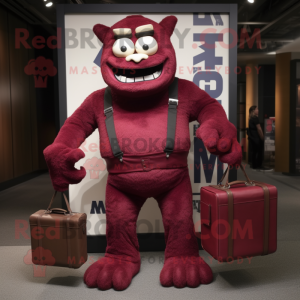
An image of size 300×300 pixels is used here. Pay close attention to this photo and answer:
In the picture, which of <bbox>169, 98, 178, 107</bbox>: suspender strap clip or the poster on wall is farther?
the poster on wall

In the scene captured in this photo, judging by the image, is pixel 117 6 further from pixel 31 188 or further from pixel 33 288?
pixel 31 188

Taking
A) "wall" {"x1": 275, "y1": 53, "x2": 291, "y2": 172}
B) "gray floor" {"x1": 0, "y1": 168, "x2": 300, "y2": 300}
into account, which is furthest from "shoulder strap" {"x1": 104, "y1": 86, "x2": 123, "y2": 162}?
"wall" {"x1": 275, "y1": 53, "x2": 291, "y2": 172}

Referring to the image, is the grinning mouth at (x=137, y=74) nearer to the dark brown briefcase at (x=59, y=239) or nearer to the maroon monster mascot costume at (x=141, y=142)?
the maroon monster mascot costume at (x=141, y=142)

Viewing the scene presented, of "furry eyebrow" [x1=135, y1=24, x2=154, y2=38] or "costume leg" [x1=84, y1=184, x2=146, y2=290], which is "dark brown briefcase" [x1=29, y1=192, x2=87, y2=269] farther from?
"furry eyebrow" [x1=135, y1=24, x2=154, y2=38]

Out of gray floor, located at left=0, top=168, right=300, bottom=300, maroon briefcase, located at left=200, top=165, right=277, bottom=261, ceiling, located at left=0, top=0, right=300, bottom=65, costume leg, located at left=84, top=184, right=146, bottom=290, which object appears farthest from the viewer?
ceiling, located at left=0, top=0, right=300, bottom=65

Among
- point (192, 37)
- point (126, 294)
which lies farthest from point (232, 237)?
point (192, 37)

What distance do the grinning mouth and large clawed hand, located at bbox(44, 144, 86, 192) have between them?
0.50m

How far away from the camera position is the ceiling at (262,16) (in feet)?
16.5

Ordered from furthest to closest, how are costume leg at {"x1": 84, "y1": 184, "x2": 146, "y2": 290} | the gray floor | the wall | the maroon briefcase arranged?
the wall
costume leg at {"x1": 84, "y1": 184, "x2": 146, "y2": 290}
the gray floor
the maroon briefcase

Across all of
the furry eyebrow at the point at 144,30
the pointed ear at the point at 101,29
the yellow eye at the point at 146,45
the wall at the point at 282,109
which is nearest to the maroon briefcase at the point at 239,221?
the yellow eye at the point at 146,45

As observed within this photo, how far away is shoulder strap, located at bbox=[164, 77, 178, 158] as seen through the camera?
1862 millimetres

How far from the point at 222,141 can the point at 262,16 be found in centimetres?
466

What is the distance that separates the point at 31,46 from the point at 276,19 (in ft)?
15.9

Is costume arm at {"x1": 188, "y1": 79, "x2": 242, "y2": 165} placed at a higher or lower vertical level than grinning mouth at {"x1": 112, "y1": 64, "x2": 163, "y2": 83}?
lower
